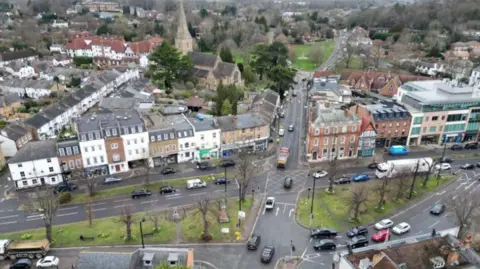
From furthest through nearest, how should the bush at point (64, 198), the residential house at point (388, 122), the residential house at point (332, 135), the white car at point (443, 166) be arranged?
the residential house at point (388, 122) → the residential house at point (332, 135) → the white car at point (443, 166) → the bush at point (64, 198)

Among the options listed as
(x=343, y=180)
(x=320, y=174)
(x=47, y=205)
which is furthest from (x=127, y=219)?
(x=343, y=180)

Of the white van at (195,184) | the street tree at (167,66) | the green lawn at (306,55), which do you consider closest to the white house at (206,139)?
the white van at (195,184)

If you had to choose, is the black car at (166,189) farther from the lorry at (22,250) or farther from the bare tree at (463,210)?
the bare tree at (463,210)

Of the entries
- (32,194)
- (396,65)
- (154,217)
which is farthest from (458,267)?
(396,65)

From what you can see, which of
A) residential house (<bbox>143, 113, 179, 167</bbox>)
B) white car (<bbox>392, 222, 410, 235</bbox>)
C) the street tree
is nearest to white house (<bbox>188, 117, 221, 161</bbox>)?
residential house (<bbox>143, 113, 179, 167</bbox>)

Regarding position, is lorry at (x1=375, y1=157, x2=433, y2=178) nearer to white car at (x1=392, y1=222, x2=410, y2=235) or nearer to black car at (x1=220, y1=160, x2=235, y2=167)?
white car at (x1=392, y1=222, x2=410, y2=235)

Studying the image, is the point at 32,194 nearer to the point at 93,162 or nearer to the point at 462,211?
the point at 93,162

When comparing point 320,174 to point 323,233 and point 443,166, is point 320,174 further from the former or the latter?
point 443,166
